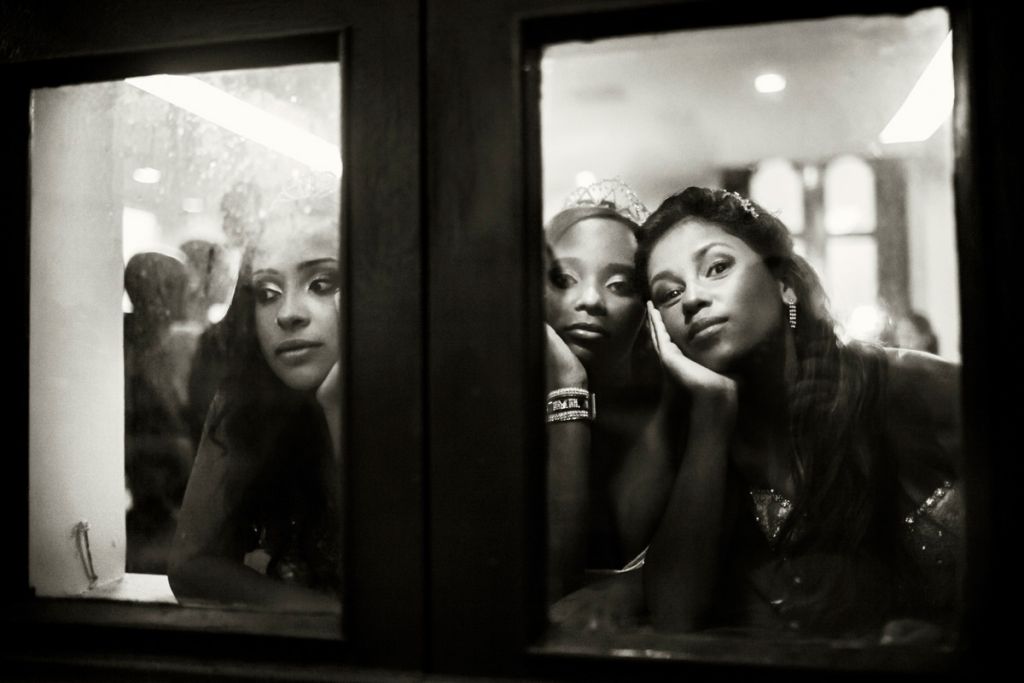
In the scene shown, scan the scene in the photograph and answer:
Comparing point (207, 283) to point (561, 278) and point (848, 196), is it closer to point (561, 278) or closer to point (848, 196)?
point (561, 278)

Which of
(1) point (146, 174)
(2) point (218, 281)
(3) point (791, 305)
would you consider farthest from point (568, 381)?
(1) point (146, 174)

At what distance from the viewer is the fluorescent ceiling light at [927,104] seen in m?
1.65

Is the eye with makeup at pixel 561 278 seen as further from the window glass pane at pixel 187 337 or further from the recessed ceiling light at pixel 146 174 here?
the recessed ceiling light at pixel 146 174

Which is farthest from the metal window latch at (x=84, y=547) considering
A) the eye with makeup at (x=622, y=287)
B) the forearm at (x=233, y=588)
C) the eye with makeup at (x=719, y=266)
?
the eye with makeup at (x=719, y=266)

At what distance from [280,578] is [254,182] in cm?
93

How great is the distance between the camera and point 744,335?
1.93m

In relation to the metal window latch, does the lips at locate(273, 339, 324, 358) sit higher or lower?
higher

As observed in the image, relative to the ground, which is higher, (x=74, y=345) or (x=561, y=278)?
(x=561, y=278)

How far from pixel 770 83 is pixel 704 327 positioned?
0.58m

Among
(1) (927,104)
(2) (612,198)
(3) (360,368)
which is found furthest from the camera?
(2) (612,198)

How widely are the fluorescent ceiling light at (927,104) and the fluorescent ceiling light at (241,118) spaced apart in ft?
4.18

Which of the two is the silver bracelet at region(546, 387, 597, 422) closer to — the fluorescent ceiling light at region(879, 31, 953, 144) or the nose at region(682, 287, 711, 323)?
the nose at region(682, 287, 711, 323)

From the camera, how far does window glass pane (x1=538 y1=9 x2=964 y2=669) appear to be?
180cm

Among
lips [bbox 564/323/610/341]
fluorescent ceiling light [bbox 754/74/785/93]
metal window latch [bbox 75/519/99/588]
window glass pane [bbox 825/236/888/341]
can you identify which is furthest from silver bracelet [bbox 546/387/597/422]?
metal window latch [bbox 75/519/99/588]
